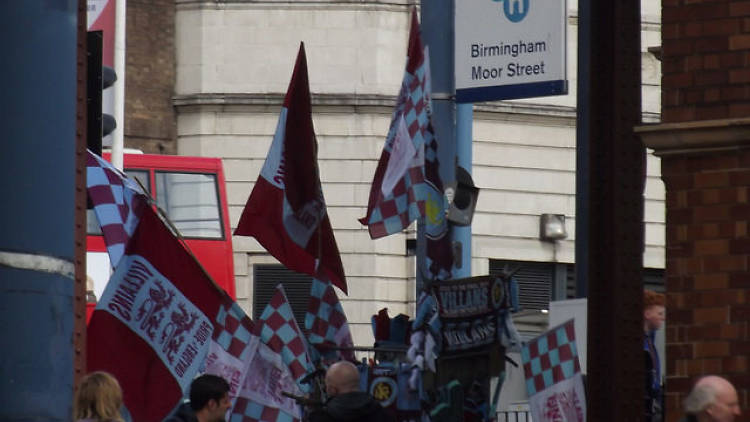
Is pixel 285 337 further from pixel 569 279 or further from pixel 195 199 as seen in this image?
pixel 569 279

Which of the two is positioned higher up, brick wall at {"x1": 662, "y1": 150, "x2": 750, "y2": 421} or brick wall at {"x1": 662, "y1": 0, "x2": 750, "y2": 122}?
brick wall at {"x1": 662, "y1": 0, "x2": 750, "y2": 122}

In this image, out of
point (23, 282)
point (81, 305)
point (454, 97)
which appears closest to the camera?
point (23, 282)

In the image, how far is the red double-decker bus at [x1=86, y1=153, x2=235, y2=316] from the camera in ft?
79.3

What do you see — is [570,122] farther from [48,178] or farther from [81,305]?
[48,178]

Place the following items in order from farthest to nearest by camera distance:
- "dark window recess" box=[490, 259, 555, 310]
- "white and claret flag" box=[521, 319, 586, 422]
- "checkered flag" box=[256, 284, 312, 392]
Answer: "dark window recess" box=[490, 259, 555, 310] < "checkered flag" box=[256, 284, 312, 392] < "white and claret flag" box=[521, 319, 586, 422]

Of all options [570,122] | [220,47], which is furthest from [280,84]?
[570,122]

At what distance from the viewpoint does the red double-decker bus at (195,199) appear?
24.2 m

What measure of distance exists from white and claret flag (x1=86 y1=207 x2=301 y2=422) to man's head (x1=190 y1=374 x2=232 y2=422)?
5.51 ft

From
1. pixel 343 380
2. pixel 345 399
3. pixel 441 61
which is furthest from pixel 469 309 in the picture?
pixel 441 61

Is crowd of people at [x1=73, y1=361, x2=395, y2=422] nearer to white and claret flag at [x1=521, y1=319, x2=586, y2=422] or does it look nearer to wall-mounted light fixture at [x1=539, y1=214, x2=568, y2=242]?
white and claret flag at [x1=521, y1=319, x2=586, y2=422]

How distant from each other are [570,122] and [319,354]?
20938 mm

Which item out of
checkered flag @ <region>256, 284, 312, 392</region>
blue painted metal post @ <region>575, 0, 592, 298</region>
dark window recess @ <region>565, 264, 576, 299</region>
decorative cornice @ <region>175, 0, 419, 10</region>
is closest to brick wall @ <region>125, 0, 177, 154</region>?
decorative cornice @ <region>175, 0, 419, 10</region>

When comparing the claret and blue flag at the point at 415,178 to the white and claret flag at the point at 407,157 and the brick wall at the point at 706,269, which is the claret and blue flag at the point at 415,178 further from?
the brick wall at the point at 706,269

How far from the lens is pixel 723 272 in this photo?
25.0 feet
